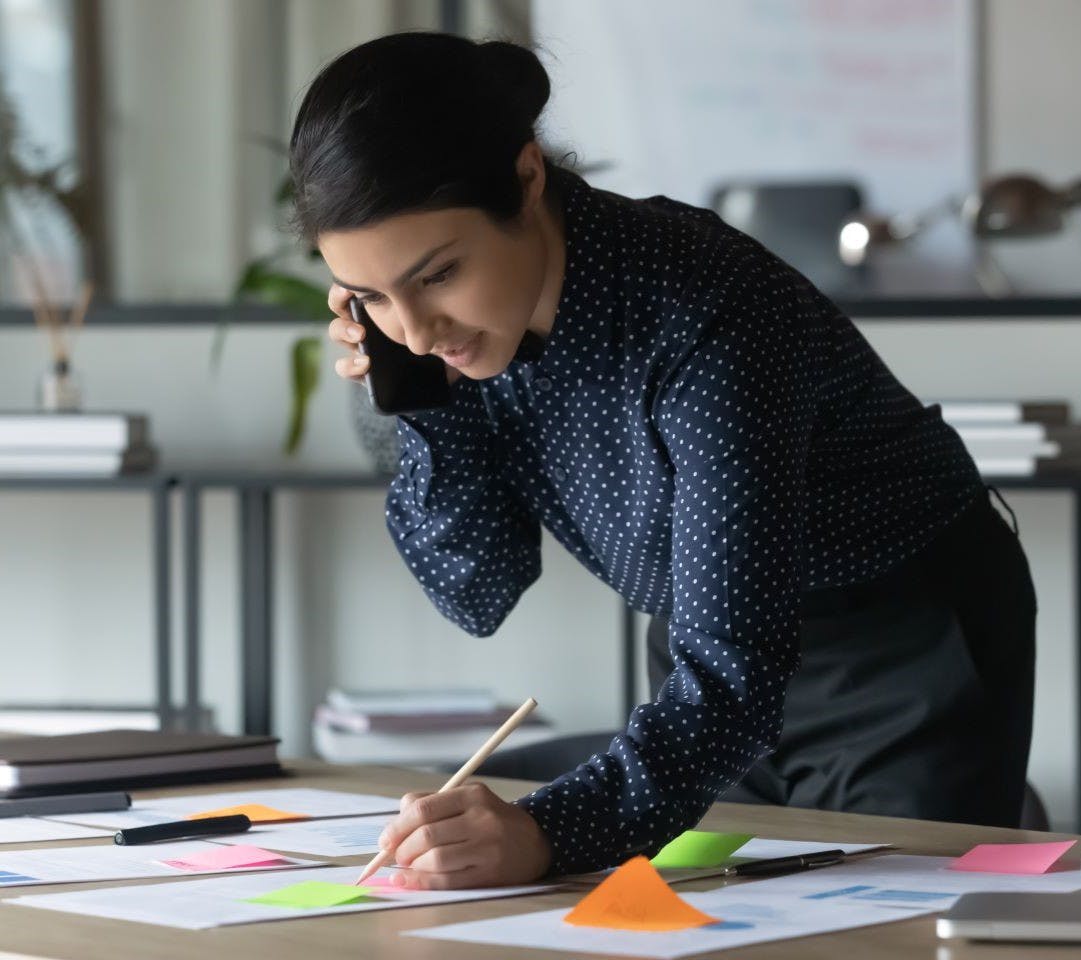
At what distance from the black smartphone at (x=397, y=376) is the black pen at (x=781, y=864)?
56 cm

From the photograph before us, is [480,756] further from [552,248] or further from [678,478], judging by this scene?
[552,248]

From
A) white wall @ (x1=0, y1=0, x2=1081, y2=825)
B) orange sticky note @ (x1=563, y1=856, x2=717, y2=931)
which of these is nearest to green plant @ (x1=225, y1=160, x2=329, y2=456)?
white wall @ (x1=0, y1=0, x2=1081, y2=825)

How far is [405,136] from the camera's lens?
3.94ft

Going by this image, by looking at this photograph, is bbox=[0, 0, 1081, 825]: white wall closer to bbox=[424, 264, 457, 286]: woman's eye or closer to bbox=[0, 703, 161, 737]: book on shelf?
bbox=[0, 703, 161, 737]: book on shelf

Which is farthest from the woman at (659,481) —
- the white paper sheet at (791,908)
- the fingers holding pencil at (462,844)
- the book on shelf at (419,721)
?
the book on shelf at (419,721)

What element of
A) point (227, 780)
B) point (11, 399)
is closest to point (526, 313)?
point (227, 780)

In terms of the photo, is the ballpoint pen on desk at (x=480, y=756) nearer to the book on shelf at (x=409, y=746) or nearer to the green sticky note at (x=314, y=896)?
the green sticky note at (x=314, y=896)

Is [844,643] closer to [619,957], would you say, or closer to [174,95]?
[619,957]

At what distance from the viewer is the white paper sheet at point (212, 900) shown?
99cm

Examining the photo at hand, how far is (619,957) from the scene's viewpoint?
34.9 inches

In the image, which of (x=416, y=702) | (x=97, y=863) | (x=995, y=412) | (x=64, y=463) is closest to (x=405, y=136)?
(x=97, y=863)

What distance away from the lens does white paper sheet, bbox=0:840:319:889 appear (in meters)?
1.12

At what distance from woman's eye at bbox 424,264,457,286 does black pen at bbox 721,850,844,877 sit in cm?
45

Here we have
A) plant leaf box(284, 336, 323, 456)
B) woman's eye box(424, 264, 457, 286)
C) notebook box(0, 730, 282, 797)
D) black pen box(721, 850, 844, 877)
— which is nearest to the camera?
black pen box(721, 850, 844, 877)
